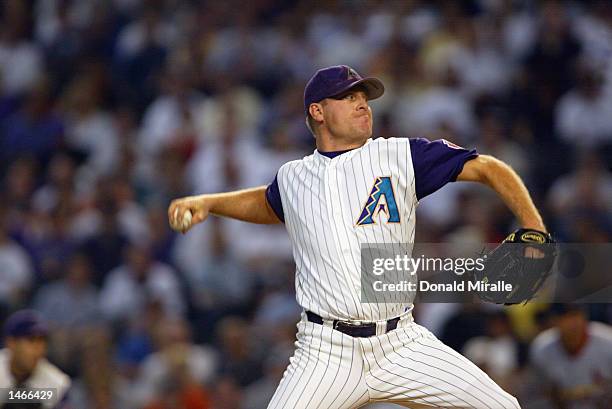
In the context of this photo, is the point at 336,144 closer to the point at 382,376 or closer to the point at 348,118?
the point at 348,118

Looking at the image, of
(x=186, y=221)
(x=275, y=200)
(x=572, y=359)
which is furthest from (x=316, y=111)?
(x=572, y=359)

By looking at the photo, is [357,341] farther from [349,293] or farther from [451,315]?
[451,315]

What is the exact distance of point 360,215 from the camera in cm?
333

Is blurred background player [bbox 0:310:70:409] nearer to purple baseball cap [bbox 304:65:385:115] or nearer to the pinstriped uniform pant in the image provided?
the pinstriped uniform pant

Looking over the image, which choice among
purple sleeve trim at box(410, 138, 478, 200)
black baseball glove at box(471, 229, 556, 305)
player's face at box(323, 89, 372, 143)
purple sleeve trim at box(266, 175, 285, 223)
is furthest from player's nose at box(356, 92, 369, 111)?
black baseball glove at box(471, 229, 556, 305)

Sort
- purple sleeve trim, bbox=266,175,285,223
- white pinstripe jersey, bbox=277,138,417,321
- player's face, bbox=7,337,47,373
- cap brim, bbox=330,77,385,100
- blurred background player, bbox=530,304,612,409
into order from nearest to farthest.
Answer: white pinstripe jersey, bbox=277,138,417,321 → cap brim, bbox=330,77,385,100 → purple sleeve trim, bbox=266,175,285,223 → player's face, bbox=7,337,47,373 → blurred background player, bbox=530,304,612,409

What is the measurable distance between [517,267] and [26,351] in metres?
2.43

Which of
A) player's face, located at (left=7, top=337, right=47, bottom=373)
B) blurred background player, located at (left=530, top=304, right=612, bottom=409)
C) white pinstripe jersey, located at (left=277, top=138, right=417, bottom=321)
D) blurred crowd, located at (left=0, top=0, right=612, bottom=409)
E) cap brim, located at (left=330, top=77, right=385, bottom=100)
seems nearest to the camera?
white pinstripe jersey, located at (left=277, top=138, right=417, bottom=321)

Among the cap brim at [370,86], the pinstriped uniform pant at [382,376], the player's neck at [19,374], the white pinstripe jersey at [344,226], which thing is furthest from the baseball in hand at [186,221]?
the player's neck at [19,374]

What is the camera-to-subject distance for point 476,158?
330cm

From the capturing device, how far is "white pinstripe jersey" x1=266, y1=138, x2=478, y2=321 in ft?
10.8

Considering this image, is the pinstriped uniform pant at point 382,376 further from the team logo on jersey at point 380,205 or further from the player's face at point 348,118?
the player's face at point 348,118

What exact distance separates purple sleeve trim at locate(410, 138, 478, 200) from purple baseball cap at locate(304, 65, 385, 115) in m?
0.32

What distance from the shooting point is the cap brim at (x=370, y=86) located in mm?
3486
